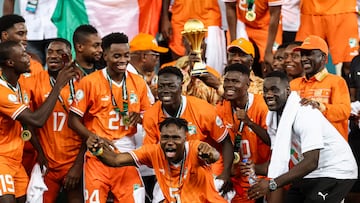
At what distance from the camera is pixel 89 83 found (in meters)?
9.88

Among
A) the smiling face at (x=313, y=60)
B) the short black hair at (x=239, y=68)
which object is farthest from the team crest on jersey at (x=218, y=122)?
the smiling face at (x=313, y=60)

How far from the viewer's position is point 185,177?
9.09 meters

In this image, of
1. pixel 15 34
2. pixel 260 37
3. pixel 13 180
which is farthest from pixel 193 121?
pixel 260 37

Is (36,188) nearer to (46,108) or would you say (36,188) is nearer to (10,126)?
(10,126)

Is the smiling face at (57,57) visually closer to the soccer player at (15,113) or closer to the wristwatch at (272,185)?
the soccer player at (15,113)

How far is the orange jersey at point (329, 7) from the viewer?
1173cm

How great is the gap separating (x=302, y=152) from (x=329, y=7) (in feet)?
11.9

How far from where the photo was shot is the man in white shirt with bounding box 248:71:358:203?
8539 mm

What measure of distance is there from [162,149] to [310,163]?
4.72 ft

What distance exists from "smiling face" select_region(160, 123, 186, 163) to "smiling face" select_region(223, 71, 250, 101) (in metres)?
1.04

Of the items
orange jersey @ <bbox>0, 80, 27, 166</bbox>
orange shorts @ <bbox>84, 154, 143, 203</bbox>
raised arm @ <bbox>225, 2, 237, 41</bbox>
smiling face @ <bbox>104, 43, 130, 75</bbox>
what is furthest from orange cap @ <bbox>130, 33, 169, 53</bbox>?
orange jersey @ <bbox>0, 80, 27, 166</bbox>

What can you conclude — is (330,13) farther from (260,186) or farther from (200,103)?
(260,186)

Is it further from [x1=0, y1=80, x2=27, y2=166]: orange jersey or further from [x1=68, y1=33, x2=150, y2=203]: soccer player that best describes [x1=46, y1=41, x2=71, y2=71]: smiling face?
[x1=0, y1=80, x2=27, y2=166]: orange jersey

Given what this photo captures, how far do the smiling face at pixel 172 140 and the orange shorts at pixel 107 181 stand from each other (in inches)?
36.6
